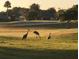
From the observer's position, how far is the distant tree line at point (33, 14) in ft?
9.63

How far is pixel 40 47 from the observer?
114 inches

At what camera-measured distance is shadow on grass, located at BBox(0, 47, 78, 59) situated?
2.86m

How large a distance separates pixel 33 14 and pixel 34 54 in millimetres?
342

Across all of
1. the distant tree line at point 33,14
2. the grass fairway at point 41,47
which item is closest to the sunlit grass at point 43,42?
the grass fairway at point 41,47

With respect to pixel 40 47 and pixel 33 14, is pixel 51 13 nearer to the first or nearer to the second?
pixel 33 14

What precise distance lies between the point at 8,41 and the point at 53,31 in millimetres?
385

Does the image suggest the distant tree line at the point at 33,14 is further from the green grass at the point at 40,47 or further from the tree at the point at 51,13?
the green grass at the point at 40,47

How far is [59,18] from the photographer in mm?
2949

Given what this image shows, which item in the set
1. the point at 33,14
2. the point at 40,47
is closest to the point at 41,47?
the point at 40,47

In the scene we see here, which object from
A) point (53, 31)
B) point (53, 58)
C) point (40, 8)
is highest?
point (40, 8)

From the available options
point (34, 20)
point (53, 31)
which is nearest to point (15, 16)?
point (34, 20)

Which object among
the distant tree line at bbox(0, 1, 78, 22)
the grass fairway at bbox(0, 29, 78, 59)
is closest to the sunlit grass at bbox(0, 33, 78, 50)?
the grass fairway at bbox(0, 29, 78, 59)

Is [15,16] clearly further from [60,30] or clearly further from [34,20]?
[60,30]

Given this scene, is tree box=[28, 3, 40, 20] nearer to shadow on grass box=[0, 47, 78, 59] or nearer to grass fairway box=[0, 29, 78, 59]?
grass fairway box=[0, 29, 78, 59]
